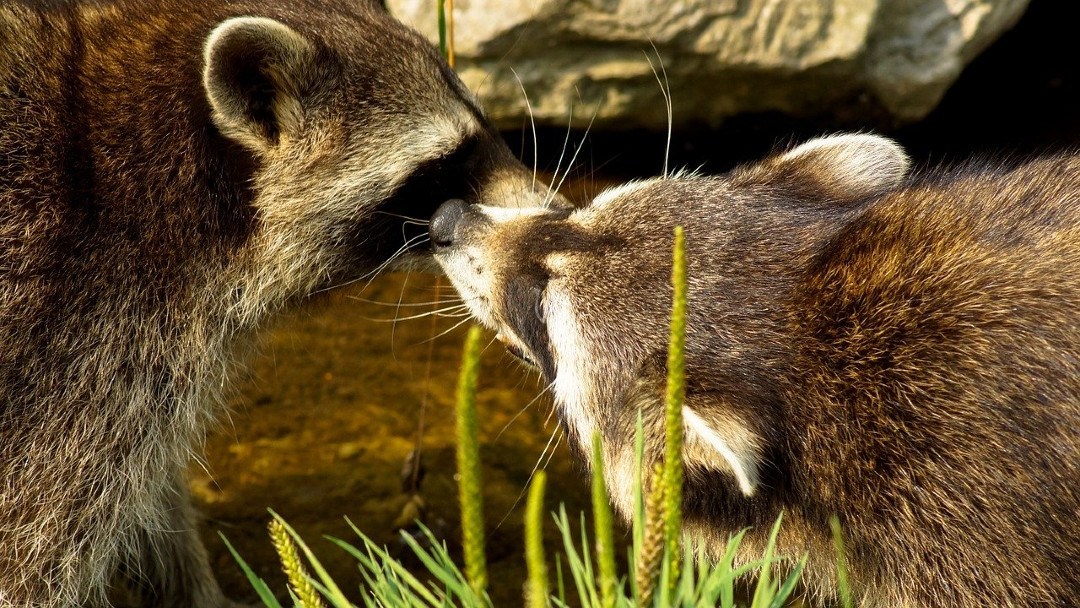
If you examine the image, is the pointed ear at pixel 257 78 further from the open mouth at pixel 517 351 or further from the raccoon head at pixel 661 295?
the open mouth at pixel 517 351


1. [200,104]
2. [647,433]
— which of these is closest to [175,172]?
[200,104]

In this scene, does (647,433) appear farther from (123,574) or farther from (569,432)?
(123,574)

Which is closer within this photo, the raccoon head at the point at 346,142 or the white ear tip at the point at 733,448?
the white ear tip at the point at 733,448

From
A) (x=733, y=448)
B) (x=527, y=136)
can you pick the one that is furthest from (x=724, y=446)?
(x=527, y=136)

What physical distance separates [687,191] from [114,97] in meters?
1.79

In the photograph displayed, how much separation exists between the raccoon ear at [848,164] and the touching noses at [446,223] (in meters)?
0.97

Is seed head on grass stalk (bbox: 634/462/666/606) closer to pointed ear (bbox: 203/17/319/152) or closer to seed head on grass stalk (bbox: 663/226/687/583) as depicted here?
seed head on grass stalk (bbox: 663/226/687/583)

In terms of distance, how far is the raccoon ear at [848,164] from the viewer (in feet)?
11.2

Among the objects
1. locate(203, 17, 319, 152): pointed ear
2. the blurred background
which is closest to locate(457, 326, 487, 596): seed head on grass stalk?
locate(203, 17, 319, 152): pointed ear

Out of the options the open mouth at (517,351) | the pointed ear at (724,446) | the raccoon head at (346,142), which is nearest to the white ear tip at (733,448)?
the pointed ear at (724,446)

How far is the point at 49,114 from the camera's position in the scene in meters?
3.46

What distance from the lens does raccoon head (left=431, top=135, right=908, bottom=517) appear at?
282 cm

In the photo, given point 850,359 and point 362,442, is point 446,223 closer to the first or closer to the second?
point 850,359

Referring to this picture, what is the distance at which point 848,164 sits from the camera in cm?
346
